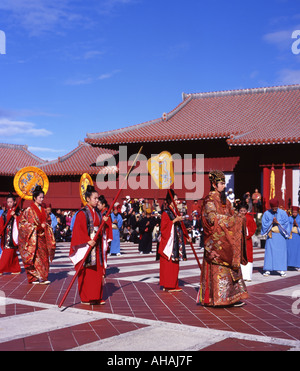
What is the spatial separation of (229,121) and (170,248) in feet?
48.0

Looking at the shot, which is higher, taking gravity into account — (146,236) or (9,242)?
(9,242)

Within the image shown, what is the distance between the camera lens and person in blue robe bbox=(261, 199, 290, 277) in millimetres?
9477

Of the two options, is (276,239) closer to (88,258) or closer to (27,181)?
(88,258)

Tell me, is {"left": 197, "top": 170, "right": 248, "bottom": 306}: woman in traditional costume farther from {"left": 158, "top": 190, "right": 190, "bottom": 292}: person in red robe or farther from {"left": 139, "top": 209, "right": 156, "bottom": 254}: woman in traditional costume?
{"left": 139, "top": 209, "right": 156, "bottom": 254}: woman in traditional costume

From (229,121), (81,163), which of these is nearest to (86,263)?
(229,121)

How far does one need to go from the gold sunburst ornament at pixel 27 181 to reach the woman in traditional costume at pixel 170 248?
2715 millimetres

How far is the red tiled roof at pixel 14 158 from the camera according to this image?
32.7 meters

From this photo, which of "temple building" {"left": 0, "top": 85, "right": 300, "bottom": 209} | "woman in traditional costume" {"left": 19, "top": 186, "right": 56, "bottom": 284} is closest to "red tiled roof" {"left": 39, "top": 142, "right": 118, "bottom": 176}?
"temple building" {"left": 0, "top": 85, "right": 300, "bottom": 209}

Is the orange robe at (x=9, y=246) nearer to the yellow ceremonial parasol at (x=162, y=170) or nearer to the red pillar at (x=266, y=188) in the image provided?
the yellow ceremonial parasol at (x=162, y=170)

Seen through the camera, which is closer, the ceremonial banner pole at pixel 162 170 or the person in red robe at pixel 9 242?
the ceremonial banner pole at pixel 162 170

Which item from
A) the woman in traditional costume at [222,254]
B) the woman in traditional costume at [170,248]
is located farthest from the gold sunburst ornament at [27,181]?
the woman in traditional costume at [222,254]

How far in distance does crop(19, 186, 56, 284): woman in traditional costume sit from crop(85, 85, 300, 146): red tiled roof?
36.1ft

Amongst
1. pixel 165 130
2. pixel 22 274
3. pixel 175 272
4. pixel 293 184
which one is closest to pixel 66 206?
pixel 165 130

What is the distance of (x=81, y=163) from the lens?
27266 mm
